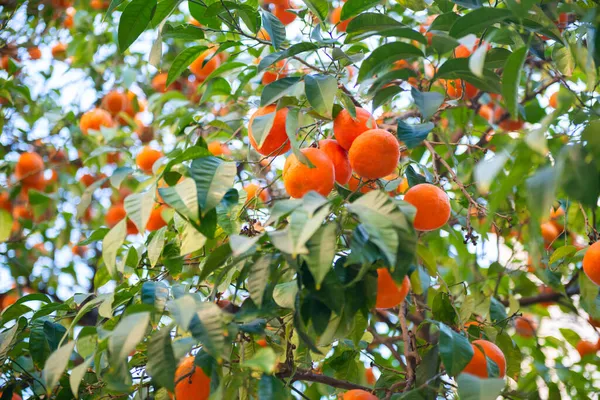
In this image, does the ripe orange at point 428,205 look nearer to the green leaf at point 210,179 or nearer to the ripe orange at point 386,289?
the ripe orange at point 386,289

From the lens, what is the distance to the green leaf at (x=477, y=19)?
81cm

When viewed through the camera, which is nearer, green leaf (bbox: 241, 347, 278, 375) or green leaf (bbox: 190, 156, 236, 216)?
green leaf (bbox: 241, 347, 278, 375)

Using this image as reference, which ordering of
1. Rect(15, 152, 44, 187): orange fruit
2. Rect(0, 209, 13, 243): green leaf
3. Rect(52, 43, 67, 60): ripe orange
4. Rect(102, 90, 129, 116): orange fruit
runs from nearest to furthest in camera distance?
Rect(0, 209, 13, 243): green leaf, Rect(15, 152, 44, 187): orange fruit, Rect(102, 90, 129, 116): orange fruit, Rect(52, 43, 67, 60): ripe orange

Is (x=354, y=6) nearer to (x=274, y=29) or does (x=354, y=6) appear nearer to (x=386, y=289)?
(x=274, y=29)

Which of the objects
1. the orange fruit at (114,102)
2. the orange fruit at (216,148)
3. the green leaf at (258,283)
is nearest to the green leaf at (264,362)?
the green leaf at (258,283)

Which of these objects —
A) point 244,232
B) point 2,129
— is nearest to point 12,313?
point 244,232

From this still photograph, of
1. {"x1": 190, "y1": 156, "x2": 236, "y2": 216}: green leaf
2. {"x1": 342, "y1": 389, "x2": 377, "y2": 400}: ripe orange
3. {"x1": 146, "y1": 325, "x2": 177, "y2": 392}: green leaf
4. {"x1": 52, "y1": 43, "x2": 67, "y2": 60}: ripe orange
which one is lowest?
{"x1": 342, "y1": 389, "x2": 377, "y2": 400}: ripe orange

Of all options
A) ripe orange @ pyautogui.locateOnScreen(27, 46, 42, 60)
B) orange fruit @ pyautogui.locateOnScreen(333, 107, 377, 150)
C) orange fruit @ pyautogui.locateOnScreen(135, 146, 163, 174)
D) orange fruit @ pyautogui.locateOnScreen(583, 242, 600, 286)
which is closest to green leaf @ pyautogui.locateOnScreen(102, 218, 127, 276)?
orange fruit @ pyautogui.locateOnScreen(333, 107, 377, 150)

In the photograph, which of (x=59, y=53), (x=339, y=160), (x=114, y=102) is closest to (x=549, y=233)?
(x=339, y=160)

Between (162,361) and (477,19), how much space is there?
612mm

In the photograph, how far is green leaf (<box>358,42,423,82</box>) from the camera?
0.86 metres

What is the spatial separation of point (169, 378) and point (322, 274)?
0.23 meters

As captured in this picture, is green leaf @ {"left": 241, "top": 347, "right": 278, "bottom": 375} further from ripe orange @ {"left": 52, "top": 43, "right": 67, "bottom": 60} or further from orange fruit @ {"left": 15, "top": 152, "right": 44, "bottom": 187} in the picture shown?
ripe orange @ {"left": 52, "top": 43, "right": 67, "bottom": 60}

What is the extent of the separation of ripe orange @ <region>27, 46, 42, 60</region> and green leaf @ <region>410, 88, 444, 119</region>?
2.03 meters
